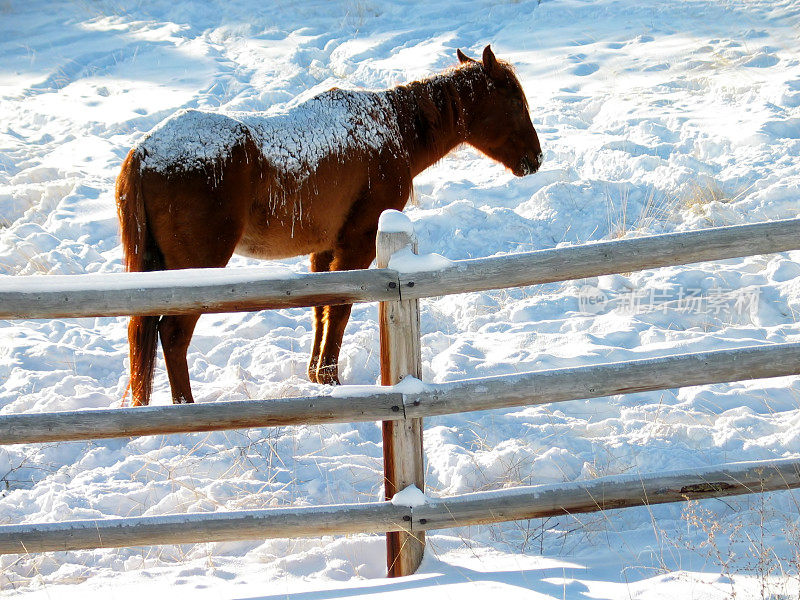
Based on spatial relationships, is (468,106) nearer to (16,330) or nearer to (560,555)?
(560,555)

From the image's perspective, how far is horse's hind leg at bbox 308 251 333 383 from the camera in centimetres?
494

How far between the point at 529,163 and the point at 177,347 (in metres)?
2.93

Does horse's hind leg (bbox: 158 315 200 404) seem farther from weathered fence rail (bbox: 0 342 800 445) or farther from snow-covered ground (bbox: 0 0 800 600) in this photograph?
weathered fence rail (bbox: 0 342 800 445)

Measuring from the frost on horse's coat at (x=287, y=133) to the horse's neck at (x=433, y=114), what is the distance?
158 mm

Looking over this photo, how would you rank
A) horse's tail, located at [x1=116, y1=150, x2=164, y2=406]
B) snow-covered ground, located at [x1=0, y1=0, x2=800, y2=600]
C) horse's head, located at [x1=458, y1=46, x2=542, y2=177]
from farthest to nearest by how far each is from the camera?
horse's head, located at [x1=458, y1=46, x2=542, y2=177]
horse's tail, located at [x1=116, y1=150, x2=164, y2=406]
snow-covered ground, located at [x1=0, y1=0, x2=800, y2=600]

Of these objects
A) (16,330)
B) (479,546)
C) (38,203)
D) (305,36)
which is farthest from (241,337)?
(305,36)

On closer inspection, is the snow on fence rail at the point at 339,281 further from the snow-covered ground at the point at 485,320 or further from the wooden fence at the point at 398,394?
the snow-covered ground at the point at 485,320

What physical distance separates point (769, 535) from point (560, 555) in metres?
0.82

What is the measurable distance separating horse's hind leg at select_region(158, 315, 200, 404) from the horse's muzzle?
272cm

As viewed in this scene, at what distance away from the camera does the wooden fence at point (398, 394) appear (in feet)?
8.47

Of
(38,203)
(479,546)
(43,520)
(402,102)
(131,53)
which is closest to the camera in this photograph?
(479,546)

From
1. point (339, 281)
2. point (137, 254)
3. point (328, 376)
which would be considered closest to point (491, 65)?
point (328, 376)

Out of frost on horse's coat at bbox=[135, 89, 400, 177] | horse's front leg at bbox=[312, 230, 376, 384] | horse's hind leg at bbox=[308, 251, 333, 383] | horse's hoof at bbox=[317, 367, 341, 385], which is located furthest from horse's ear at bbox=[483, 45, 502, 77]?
horse's hoof at bbox=[317, 367, 341, 385]

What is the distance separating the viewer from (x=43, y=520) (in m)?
3.43
